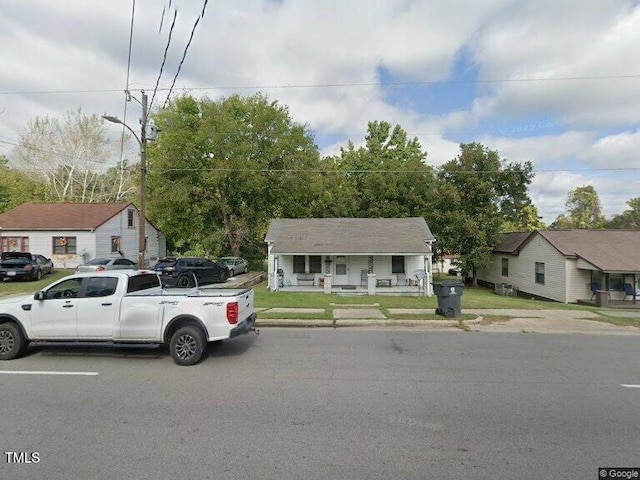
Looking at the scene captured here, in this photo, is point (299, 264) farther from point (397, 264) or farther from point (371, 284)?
point (397, 264)

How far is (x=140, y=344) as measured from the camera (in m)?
6.96

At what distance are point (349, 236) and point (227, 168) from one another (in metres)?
13.1

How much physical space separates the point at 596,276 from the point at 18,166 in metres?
53.8

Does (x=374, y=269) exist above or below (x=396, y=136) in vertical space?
below

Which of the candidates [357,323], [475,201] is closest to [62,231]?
[357,323]

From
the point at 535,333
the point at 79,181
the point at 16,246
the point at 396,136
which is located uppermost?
the point at 396,136

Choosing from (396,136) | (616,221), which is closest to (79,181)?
(396,136)

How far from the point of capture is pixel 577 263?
2164cm

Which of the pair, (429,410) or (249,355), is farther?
(249,355)

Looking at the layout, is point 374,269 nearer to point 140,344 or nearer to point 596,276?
point 596,276

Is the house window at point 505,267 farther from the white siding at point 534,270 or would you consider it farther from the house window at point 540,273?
the house window at point 540,273

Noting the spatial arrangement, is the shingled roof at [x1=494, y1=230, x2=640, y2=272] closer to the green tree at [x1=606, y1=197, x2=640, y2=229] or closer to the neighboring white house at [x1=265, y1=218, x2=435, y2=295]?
the neighboring white house at [x1=265, y1=218, x2=435, y2=295]

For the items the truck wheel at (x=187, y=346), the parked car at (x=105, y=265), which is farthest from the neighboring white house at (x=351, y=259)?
the truck wheel at (x=187, y=346)

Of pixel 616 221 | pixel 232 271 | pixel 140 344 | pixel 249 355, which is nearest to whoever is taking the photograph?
pixel 140 344
